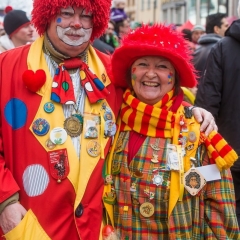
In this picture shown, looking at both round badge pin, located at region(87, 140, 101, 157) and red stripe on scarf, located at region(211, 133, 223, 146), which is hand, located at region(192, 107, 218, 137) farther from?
round badge pin, located at region(87, 140, 101, 157)

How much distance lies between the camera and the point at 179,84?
2879mm

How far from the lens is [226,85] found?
4059mm

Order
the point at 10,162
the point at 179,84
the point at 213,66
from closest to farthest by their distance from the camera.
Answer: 1. the point at 10,162
2. the point at 179,84
3. the point at 213,66

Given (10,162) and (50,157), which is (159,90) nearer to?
(50,157)

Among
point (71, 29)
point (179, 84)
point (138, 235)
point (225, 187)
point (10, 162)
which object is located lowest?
point (138, 235)

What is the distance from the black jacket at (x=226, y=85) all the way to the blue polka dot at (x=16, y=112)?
1.83 meters

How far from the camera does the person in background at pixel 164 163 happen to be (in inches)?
105

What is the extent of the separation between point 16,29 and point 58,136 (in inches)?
118

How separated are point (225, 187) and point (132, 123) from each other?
0.59m

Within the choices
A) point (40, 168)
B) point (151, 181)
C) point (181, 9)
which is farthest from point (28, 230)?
point (181, 9)

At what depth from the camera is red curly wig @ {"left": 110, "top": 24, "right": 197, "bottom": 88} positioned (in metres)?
2.69

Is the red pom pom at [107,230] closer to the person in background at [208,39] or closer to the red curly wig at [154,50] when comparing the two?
the red curly wig at [154,50]

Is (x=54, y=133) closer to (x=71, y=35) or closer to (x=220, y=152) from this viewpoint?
(x=71, y=35)

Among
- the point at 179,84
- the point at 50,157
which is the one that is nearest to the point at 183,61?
the point at 179,84
